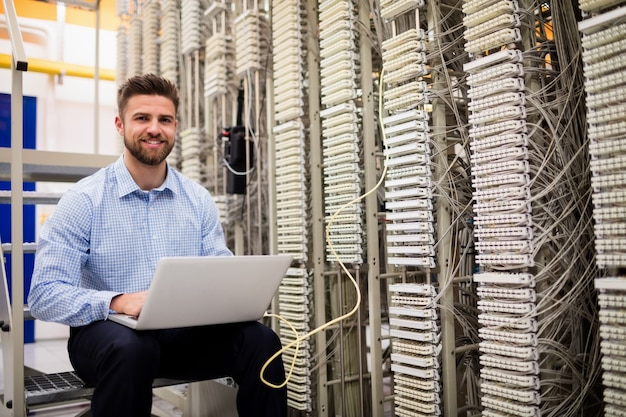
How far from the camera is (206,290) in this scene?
1.51 m

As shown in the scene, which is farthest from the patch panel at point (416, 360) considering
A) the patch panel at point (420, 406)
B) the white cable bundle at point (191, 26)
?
the white cable bundle at point (191, 26)

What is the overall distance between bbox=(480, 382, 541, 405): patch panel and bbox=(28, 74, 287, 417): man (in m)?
0.63

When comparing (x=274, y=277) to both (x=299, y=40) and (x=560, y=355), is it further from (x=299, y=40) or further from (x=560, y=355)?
(x=299, y=40)

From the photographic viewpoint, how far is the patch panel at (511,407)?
5.43 ft

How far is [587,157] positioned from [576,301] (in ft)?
1.48

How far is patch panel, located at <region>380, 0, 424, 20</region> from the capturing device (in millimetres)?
2043

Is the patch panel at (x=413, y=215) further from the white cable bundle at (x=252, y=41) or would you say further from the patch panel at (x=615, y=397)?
the white cable bundle at (x=252, y=41)

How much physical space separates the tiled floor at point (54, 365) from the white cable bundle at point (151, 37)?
88.4 inches

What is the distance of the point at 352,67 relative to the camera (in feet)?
7.77

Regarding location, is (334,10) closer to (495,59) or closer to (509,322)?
(495,59)

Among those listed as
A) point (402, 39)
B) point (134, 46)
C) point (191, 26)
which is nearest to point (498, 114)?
point (402, 39)

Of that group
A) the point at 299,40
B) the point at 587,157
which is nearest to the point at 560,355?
the point at 587,157

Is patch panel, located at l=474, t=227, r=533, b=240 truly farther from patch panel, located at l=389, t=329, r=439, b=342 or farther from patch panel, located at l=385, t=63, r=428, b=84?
patch panel, located at l=385, t=63, r=428, b=84

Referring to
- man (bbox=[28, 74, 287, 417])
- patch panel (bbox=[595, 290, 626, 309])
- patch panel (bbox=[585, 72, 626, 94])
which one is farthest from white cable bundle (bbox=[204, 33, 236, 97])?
patch panel (bbox=[595, 290, 626, 309])
